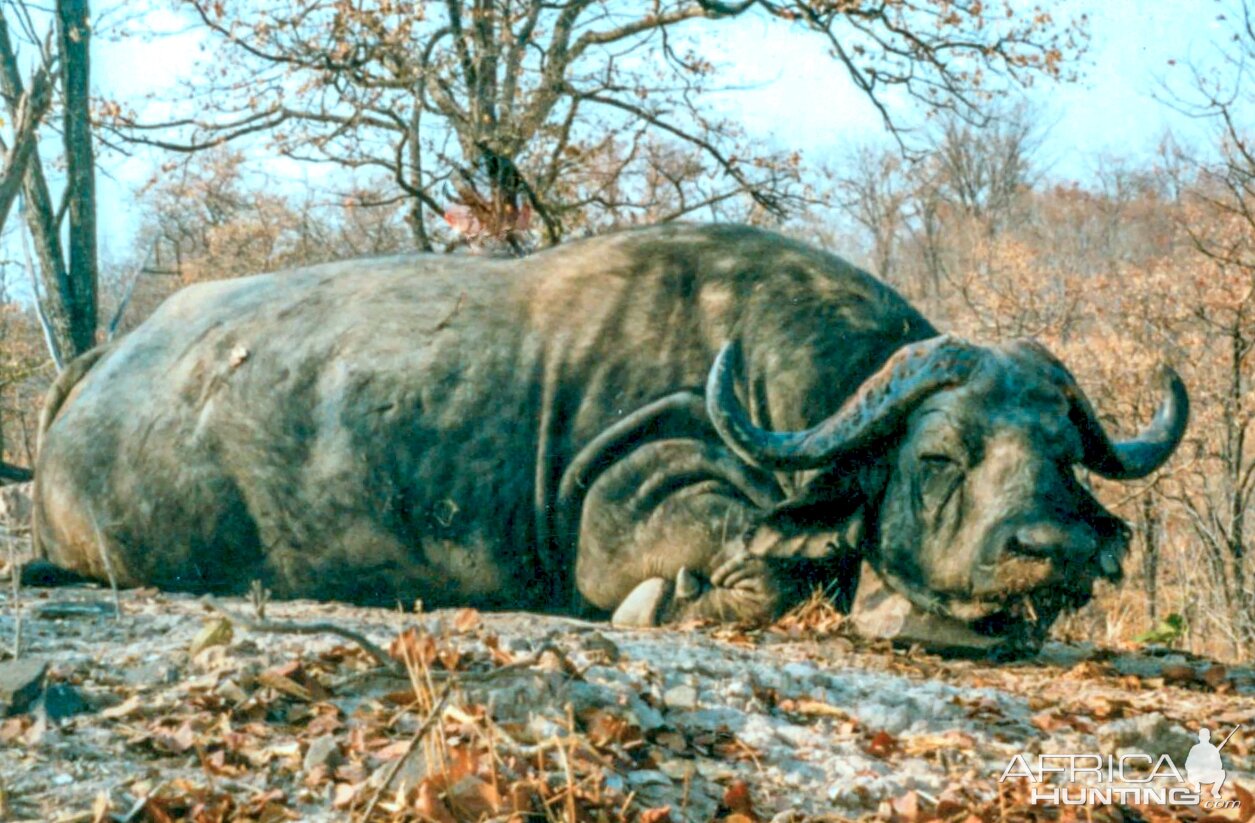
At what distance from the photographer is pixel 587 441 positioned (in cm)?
712

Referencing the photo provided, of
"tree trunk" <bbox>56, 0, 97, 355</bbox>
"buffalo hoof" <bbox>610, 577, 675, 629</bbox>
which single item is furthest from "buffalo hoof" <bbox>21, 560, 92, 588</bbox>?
"tree trunk" <bbox>56, 0, 97, 355</bbox>

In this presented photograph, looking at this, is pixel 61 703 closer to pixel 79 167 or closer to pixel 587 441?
pixel 587 441

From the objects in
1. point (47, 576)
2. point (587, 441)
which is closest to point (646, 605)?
point (587, 441)

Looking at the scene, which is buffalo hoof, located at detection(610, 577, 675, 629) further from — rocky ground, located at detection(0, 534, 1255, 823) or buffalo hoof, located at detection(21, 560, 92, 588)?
buffalo hoof, located at detection(21, 560, 92, 588)

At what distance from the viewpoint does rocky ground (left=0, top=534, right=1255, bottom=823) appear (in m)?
3.35

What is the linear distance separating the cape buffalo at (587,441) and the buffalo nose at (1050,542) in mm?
168

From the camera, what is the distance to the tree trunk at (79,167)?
16453 millimetres

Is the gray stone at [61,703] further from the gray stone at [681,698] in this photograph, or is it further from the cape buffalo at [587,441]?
the cape buffalo at [587,441]

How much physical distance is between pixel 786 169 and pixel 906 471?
14.0 meters

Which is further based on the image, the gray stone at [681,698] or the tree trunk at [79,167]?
the tree trunk at [79,167]

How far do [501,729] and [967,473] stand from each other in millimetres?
2862

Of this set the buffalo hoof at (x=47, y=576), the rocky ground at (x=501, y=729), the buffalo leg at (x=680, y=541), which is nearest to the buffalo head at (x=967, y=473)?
the buffalo leg at (x=680, y=541)

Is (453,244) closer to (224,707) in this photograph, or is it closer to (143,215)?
(224,707)

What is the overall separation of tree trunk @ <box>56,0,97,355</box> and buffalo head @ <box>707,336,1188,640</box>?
11.6m
